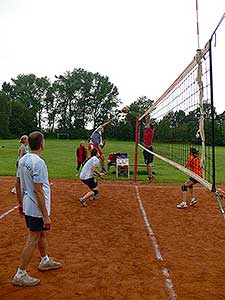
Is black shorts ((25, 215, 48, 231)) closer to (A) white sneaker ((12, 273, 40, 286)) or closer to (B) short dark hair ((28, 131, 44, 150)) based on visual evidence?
(A) white sneaker ((12, 273, 40, 286))

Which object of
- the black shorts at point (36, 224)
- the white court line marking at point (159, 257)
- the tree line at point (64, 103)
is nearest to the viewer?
the white court line marking at point (159, 257)

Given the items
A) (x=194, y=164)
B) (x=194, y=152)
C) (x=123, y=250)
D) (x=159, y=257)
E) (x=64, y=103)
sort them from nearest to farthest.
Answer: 1. (x=159, y=257)
2. (x=123, y=250)
3. (x=194, y=164)
4. (x=194, y=152)
5. (x=64, y=103)

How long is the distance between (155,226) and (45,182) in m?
3.93

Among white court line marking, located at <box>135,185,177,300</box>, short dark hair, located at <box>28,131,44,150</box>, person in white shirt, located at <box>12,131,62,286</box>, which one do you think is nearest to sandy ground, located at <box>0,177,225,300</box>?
white court line marking, located at <box>135,185,177,300</box>

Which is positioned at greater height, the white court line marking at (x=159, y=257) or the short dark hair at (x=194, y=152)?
the short dark hair at (x=194, y=152)

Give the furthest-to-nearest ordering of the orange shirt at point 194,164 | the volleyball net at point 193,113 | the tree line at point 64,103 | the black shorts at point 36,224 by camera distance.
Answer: the tree line at point 64,103, the orange shirt at point 194,164, the volleyball net at point 193,113, the black shorts at point 36,224

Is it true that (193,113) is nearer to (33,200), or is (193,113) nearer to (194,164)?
(194,164)

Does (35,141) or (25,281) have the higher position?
(35,141)

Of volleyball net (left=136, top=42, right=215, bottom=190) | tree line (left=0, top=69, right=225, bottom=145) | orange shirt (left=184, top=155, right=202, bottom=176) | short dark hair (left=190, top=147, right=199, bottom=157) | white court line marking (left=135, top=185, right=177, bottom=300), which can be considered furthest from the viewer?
tree line (left=0, top=69, right=225, bottom=145)

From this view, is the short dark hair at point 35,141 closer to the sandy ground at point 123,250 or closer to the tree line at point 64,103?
the sandy ground at point 123,250

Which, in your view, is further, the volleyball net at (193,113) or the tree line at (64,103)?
the tree line at (64,103)

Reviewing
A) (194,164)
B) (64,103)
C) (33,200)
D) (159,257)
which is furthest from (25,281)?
(64,103)

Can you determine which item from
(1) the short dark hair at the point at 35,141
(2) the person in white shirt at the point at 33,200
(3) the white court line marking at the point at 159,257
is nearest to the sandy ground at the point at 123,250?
(3) the white court line marking at the point at 159,257

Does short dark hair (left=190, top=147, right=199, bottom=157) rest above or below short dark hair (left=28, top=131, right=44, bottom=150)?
below
